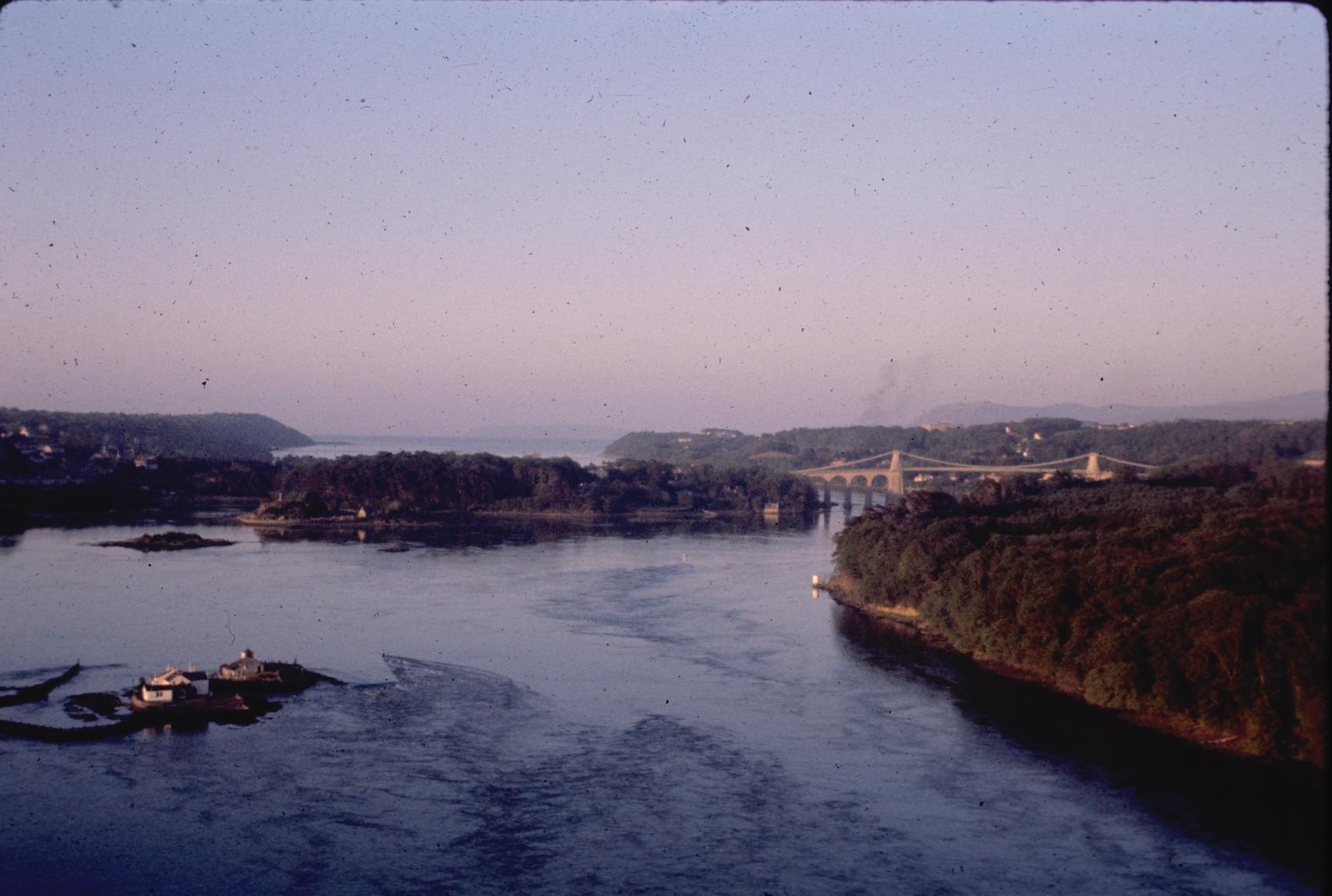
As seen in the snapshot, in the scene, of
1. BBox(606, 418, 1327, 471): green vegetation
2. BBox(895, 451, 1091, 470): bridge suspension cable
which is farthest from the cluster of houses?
BBox(895, 451, 1091, 470): bridge suspension cable

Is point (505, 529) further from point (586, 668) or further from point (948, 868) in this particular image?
point (948, 868)

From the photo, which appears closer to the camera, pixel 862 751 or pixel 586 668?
pixel 862 751

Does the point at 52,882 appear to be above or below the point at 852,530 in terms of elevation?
below

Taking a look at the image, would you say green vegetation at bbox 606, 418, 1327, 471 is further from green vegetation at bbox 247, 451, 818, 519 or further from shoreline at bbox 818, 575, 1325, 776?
green vegetation at bbox 247, 451, 818, 519

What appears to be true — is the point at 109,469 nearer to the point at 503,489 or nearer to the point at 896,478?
the point at 503,489

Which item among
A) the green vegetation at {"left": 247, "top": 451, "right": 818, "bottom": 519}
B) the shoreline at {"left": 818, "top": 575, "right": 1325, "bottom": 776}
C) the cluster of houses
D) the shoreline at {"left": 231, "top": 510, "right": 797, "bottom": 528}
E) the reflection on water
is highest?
the green vegetation at {"left": 247, "top": 451, "right": 818, "bottom": 519}

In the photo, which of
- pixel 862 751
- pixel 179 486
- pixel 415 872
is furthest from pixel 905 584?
pixel 179 486

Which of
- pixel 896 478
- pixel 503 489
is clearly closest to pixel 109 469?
pixel 503 489
